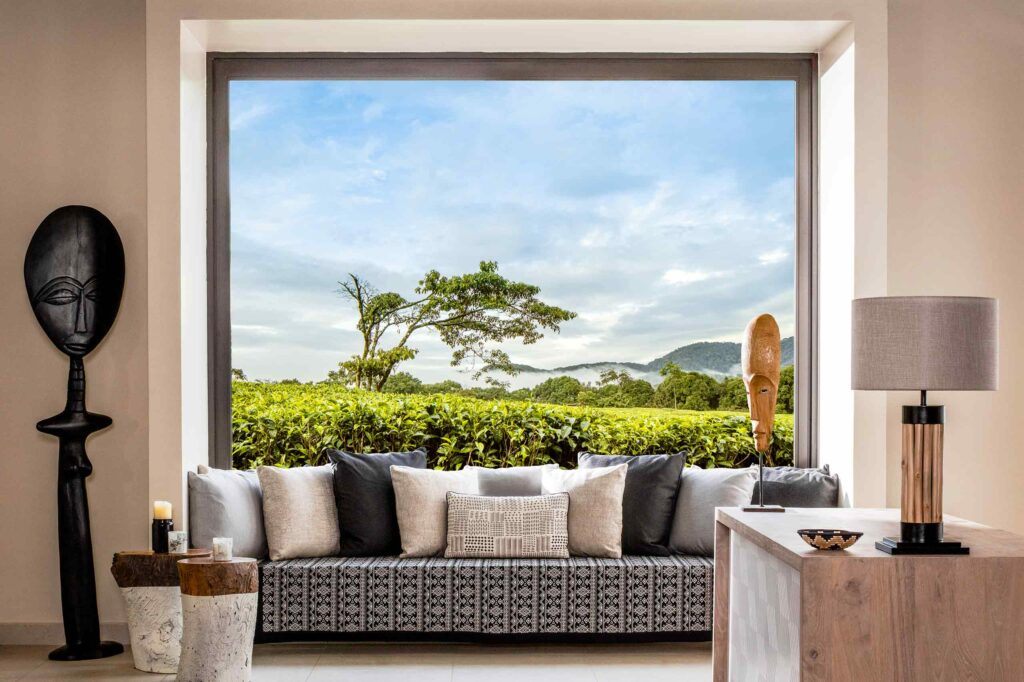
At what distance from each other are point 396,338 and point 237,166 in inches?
47.7

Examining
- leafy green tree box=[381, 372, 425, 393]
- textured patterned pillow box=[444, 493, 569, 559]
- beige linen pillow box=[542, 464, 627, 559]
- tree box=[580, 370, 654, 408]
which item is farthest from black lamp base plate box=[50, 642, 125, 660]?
tree box=[580, 370, 654, 408]

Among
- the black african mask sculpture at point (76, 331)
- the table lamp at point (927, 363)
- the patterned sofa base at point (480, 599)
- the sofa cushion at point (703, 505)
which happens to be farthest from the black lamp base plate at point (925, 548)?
the black african mask sculpture at point (76, 331)

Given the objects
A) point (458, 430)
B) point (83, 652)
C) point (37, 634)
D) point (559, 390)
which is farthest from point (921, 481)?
point (37, 634)

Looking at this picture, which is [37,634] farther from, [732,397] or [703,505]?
[732,397]

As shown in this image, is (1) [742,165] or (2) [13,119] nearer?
(2) [13,119]

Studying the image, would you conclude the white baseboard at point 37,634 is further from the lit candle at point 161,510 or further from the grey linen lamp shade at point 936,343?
the grey linen lamp shade at point 936,343

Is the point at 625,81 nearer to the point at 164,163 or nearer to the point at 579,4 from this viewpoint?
the point at 579,4

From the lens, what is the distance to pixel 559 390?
4.91m

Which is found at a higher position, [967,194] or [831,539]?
[967,194]

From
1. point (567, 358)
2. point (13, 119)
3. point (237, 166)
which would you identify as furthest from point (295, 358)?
point (13, 119)

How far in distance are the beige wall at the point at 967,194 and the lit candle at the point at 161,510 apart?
3403 millimetres

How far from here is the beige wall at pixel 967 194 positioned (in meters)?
4.44

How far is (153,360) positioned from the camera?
4.23 meters

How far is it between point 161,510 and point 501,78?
8.70 ft
